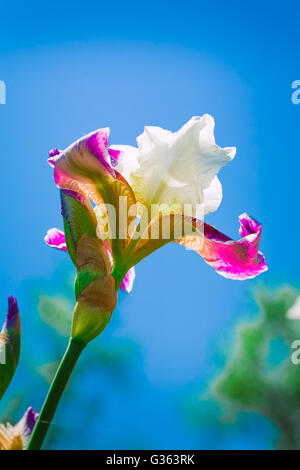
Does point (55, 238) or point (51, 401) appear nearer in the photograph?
point (51, 401)

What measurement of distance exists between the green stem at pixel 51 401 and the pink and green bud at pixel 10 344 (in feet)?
0.13

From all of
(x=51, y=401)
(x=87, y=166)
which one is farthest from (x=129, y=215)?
(x=51, y=401)

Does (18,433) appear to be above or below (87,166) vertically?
below

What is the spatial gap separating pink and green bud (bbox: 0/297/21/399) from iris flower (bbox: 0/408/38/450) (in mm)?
24

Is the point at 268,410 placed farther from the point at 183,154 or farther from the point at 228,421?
the point at 183,154

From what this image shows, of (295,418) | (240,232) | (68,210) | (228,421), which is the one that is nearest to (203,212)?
(240,232)

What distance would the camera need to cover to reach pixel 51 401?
0.25m

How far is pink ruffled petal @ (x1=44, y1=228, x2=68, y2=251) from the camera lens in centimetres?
43

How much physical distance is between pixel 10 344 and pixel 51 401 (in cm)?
→ 5

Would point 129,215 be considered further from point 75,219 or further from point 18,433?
point 18,433

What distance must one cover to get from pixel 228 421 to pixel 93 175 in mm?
4676

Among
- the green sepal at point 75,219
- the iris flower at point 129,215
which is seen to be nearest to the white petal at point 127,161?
the iris flower at point 129,215

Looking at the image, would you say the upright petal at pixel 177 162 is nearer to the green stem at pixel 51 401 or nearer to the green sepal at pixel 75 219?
the green sepal at pixel 75 219

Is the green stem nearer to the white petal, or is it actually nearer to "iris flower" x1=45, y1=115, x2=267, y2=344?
"iris flower" x1=45, y1=115, x2=267, y2=344
